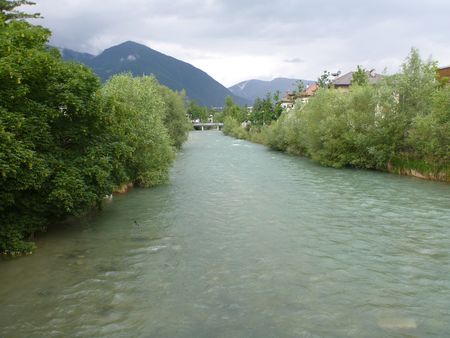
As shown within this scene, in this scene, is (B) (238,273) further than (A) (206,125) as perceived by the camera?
No

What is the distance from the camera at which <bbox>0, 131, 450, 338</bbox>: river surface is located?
9562 millimetres

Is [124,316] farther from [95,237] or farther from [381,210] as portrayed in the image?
[381,210]

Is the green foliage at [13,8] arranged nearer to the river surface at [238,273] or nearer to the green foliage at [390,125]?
the river surface at [238,273]

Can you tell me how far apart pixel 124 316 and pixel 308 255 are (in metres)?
6.89

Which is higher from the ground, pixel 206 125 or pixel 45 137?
pixel 45 137

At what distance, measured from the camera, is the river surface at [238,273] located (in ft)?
31.4

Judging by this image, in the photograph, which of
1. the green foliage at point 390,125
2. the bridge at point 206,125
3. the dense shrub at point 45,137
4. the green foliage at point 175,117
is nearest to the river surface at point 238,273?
the dense shrub at point 45,137

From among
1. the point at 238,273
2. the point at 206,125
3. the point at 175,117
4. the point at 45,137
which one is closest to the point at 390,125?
the point at 238,273

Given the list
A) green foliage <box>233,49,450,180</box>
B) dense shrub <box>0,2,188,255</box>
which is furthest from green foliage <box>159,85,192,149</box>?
dense shrub <box>0,2,188,255</box>

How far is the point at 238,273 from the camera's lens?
12.7 metres

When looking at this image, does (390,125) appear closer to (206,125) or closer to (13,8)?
(13,8)

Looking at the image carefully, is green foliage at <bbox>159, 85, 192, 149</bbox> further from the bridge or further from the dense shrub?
the bridge

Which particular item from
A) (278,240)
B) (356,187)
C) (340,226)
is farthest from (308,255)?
(356,187)

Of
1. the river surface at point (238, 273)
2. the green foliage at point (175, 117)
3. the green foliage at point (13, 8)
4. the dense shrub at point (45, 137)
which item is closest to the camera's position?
the river surface at point (238, 273)
